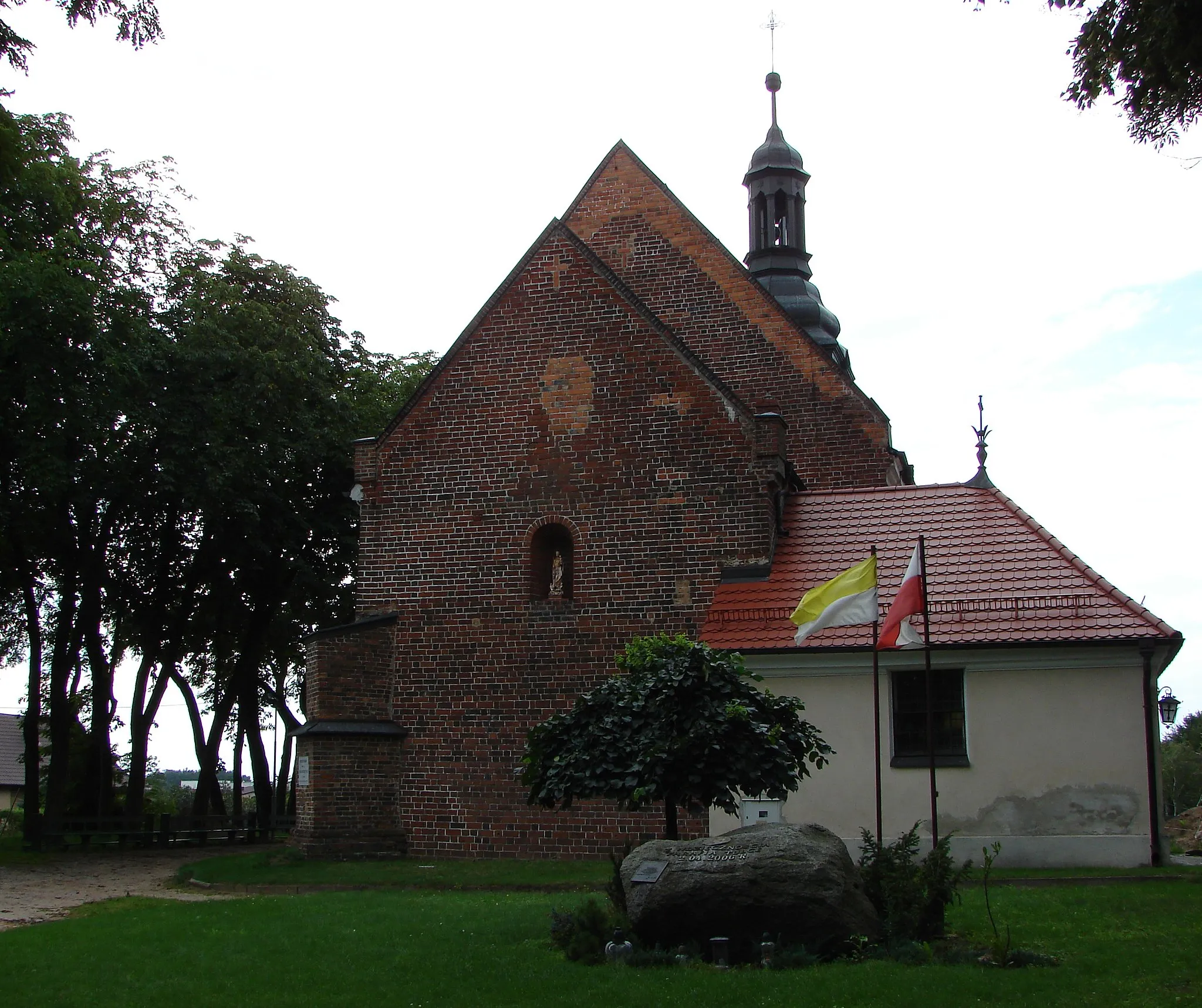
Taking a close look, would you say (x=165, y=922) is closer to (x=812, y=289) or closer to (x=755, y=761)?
(x=755, y=761)

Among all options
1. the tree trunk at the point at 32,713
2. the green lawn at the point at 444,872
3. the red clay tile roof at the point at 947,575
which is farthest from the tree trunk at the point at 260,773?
the red clay tile roof at the point at 947,575

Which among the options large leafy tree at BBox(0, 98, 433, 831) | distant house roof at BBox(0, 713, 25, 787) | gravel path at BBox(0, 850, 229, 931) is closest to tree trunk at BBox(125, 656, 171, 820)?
large leafy tree at BBox(0, 98, 433, 831)

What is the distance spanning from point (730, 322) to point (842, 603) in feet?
41.0

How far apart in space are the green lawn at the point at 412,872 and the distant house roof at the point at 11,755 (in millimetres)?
42625

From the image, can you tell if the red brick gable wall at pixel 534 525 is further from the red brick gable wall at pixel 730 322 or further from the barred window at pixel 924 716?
the red brick gable wall at pixel 730 322

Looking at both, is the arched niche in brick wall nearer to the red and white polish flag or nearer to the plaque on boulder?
the red and white polish flag

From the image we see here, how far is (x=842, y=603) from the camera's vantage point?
13094 mm

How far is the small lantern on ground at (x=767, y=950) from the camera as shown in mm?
9742

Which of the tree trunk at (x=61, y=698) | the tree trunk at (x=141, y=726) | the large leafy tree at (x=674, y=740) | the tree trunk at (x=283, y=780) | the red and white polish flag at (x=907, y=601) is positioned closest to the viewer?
the large leafy tree at (x=674, y=740)

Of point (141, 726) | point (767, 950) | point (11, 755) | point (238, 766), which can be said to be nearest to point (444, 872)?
point (767, 950)

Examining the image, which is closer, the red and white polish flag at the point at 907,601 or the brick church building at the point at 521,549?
the red and white polish flag at the point at 907,601

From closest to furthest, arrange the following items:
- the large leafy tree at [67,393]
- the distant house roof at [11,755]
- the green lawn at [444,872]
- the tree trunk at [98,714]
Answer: the green lawn at [444,872] < the large leafy tree at [67,393] < the tree trunk at [98,714] < the distant house roof at [11,755]

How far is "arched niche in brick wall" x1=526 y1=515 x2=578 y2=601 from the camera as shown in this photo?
65.1ft

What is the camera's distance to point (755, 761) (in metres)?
11.5
